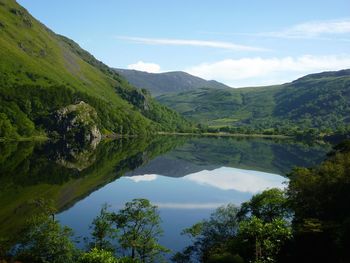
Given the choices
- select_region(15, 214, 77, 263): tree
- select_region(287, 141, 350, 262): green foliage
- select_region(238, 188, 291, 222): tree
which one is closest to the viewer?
select_region(287, 141, 350, 262): green foliage

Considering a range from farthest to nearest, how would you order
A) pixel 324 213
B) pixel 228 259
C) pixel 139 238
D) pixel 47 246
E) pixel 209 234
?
1. pixel 209 234
2. pixel 139 238
3. pixel 324 213
4. pixel 47 246
5. pixel 228 259

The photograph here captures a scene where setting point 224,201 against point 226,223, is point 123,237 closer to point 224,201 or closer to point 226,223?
point 226,223

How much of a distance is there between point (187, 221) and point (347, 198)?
47.5 metres

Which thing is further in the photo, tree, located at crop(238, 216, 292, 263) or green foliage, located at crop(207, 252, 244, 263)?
green foliage, located at crop(207, 252, 244, 263)

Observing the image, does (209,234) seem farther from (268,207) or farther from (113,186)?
(113,186)

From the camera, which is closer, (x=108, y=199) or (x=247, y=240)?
(x=247, y=240)

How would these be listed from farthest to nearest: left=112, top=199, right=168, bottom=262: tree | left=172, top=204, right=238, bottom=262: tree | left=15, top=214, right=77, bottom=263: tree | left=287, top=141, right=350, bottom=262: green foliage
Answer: left=172, top=204, right=238, bottom=262: tree → left=112, top=199, right=168, bottom=262: tree → left=15, top=214, right=77, bottom=263: tree → left=287, top=141, right=350, bottom=262: green foliage

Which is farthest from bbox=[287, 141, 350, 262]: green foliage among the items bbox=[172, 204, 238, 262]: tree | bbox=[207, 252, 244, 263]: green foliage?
bbox=[172, 204, 238, 262]: tree

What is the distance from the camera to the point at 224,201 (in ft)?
398

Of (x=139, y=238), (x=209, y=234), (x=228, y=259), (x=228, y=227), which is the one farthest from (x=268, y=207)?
(x=228, y=259)

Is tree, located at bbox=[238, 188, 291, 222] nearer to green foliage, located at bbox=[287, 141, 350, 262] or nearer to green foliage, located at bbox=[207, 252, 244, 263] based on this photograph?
green foliage, located at bbox=[287, 141, 350, 262]

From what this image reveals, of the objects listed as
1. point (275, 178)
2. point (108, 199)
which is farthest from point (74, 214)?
point (275, 178)

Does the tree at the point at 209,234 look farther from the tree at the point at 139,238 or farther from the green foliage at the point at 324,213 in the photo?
the green foliage at the point at 324,213

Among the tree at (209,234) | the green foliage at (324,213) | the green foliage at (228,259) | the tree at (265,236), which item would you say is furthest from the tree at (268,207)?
the green foliage at (228,259)
